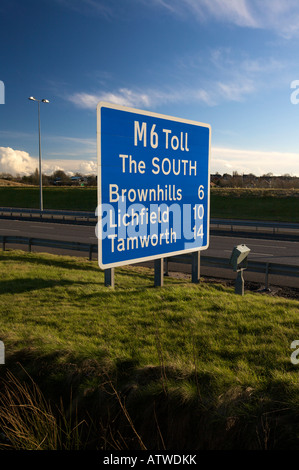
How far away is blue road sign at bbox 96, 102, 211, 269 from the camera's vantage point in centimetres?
618

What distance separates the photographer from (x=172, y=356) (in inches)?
175

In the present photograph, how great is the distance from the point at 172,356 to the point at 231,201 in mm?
43199

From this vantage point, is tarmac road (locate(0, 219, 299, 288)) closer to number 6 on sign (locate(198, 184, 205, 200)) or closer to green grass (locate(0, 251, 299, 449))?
number 6 on sign (locate(198, 184, 205, 200))

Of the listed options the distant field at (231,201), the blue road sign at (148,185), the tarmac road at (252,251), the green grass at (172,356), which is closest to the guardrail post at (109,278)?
the green grass at (172,356)

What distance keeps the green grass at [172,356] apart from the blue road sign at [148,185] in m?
1.06

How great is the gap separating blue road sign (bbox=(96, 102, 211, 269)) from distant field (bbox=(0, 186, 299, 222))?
2802 centimetres

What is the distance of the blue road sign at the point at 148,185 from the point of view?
6.18 metres

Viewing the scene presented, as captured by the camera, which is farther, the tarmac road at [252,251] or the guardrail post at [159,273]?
the tarmac road at [252,251]

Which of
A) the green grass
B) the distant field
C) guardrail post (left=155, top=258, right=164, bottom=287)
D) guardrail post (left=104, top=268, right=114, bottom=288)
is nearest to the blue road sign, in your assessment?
guardrail post (left=155, top=258, right=164, bottom=287)

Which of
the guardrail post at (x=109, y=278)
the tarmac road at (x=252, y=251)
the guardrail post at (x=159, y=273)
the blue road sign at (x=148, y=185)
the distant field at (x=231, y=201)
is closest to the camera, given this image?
the blue road sign at (x=148, y=185)

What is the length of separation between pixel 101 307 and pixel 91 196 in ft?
171

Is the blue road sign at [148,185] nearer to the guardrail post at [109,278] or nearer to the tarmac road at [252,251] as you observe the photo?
the guardrail post at [109,278]

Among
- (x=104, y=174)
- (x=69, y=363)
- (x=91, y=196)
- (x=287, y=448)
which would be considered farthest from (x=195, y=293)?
(x=91, y=196)

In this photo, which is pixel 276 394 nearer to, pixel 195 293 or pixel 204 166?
pixel 195 293
